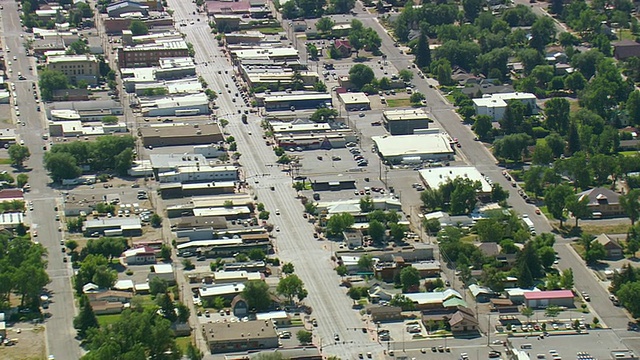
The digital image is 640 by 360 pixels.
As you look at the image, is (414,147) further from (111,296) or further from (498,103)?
(111,296)

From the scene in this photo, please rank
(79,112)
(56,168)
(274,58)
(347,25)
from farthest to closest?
(347,25) < (274,58) < (79,112) < (56,168)

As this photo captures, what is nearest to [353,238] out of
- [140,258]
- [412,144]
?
[140,258]

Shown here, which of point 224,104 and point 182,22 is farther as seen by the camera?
point 182,22

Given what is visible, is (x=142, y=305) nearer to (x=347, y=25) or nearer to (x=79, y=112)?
(x=79, y=112)

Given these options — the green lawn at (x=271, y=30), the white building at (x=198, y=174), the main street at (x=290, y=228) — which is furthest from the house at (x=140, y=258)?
the green lawn at (x=271, y=30)

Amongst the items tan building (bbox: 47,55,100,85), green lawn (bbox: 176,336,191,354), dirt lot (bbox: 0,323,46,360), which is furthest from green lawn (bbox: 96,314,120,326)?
tan building (bbox: 47,55,100,85)

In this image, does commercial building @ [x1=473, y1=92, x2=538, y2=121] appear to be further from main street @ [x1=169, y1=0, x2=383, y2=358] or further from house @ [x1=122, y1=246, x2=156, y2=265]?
house @ [x1=122, y1=246, x2=156, y2=265]

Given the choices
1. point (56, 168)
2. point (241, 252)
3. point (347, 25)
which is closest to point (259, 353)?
point (241, 252)
